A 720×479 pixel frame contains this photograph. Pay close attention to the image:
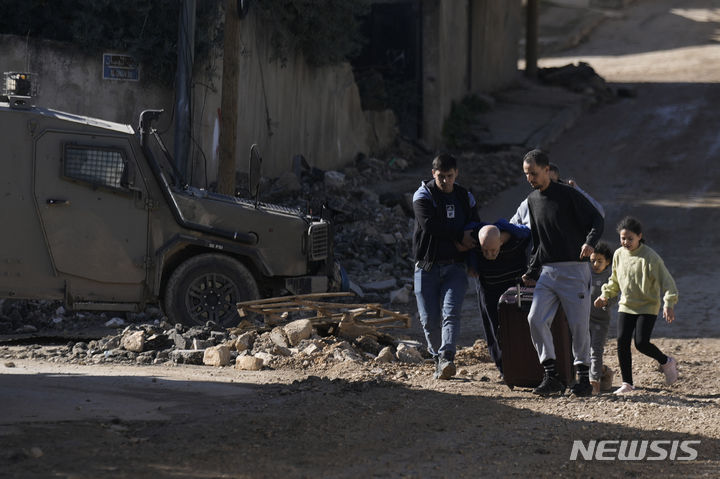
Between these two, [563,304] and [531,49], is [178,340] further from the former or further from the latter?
[531,49]

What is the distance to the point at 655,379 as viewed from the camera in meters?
9.24

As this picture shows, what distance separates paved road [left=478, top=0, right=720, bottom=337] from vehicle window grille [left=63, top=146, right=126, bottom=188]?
600cm

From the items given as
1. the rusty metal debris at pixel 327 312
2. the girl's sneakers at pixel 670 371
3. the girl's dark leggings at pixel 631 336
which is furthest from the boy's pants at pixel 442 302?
the girl's sneakers at pixel 670 371

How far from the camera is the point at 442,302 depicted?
8812 millimetres

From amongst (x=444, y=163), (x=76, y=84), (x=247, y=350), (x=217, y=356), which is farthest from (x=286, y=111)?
(x=444, y=163)

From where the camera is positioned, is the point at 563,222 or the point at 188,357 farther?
the point at 188,357

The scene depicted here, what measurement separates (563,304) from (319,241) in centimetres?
427

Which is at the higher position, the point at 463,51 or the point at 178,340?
the point at 463,51

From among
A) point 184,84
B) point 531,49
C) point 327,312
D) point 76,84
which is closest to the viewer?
point 327,312

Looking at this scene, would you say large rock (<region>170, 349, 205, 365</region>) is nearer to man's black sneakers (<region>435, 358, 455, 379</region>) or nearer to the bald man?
man's black sneakers (<region>435, 358, 455, 379</region>)

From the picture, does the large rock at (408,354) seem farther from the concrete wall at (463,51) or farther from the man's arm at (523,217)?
the concrete wall at (463,51)

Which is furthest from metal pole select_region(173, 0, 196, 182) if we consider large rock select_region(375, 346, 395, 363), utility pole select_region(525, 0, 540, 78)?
utility pole select_region(525, 0, 540, 78)

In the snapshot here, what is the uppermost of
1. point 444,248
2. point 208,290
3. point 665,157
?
point 665,157

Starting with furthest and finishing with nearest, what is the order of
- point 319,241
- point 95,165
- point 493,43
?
1. point 493,43
2. point 319,241
3. point 95,165
